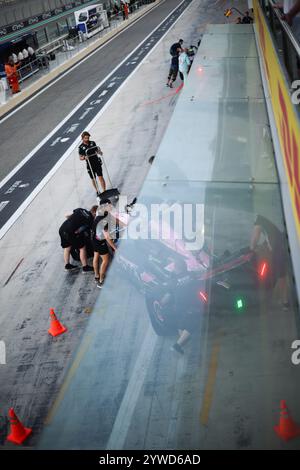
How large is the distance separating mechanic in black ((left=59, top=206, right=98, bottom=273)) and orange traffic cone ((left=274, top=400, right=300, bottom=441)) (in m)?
6.18

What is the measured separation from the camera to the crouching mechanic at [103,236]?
8.69m

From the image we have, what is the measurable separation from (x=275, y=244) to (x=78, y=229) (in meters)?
4.44

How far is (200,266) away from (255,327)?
4.35 feet

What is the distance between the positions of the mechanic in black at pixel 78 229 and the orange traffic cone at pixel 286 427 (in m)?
6.18

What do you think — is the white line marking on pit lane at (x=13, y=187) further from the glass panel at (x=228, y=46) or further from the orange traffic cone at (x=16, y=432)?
the orange traffic cone at (x=16, y=432)

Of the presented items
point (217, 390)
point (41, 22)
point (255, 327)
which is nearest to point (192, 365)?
point (217, 390)

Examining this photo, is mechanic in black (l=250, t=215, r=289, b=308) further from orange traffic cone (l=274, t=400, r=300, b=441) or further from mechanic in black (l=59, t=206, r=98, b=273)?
mechanic in black (l=59, t=206, r=98, b=273)

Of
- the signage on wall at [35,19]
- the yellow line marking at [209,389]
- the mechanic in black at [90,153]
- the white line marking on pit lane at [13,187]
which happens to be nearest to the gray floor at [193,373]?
the yellow line marking at [209,389]

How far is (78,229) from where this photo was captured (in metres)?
9.41

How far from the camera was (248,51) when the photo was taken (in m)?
17.1

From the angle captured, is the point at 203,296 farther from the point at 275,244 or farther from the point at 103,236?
the point at 103,236

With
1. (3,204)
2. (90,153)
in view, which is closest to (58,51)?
(3,204)

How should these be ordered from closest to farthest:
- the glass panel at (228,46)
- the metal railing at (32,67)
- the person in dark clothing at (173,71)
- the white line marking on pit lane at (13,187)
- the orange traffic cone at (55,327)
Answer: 1. the orange traffic cone at (55,327)
2. the white line marking on pit lane at (13,187)
3. the glass panel at (228,46)
4. the person in dark clothing at (173,71)
5. the metal railing at (32,67)
